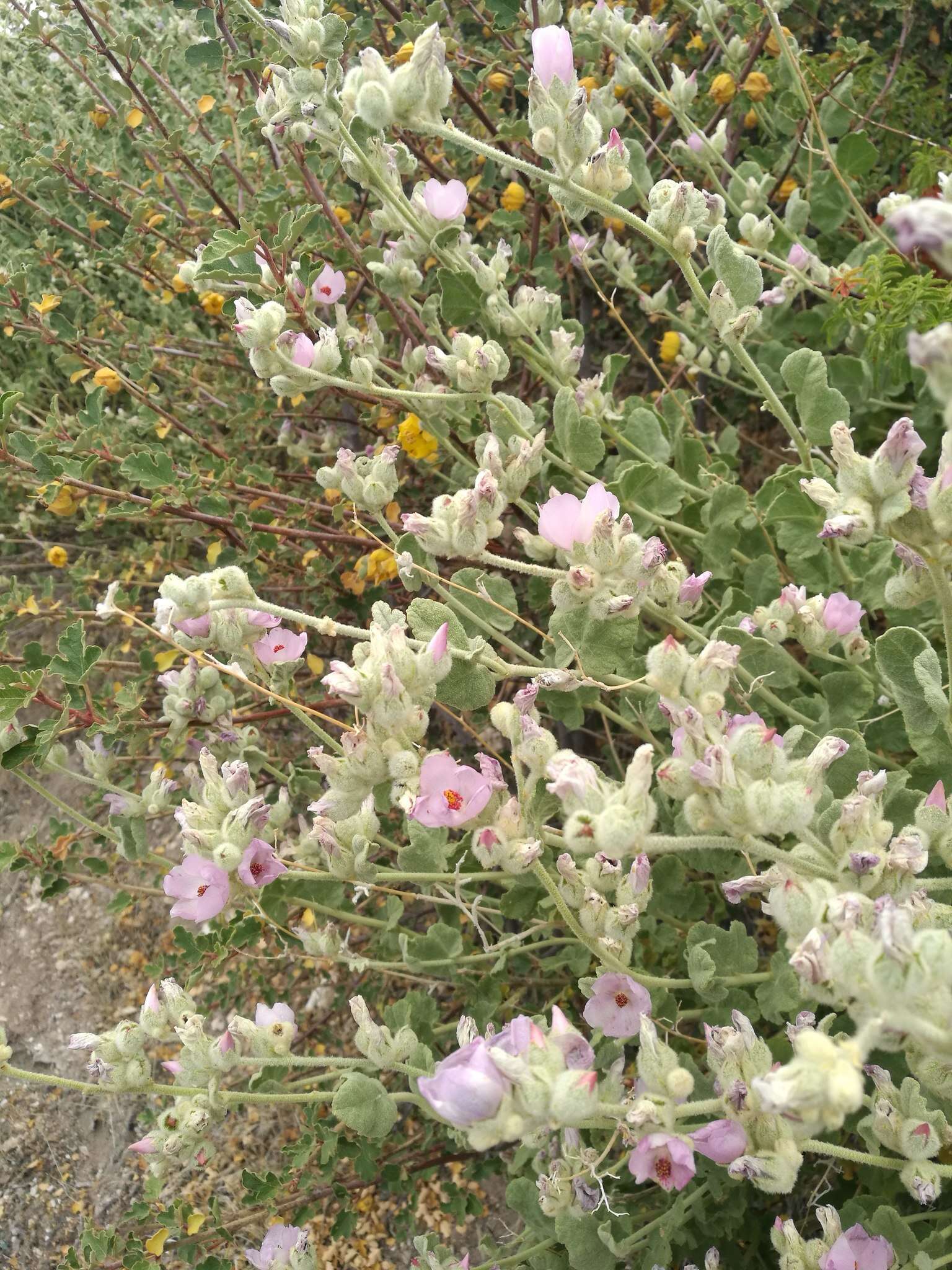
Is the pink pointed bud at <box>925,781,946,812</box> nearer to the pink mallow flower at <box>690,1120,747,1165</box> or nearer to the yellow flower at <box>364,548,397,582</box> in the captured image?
the pink mallow flower at <box>690,1120,747,1165</box>

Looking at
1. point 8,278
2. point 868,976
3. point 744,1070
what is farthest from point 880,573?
point 8,278

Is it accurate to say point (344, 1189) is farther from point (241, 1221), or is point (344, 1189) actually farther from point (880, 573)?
point (880, 573)

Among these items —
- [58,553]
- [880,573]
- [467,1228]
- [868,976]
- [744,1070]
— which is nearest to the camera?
[868,976]

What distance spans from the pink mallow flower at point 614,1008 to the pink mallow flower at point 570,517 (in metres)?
0.58

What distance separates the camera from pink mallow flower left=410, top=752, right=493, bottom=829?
3.50 ft

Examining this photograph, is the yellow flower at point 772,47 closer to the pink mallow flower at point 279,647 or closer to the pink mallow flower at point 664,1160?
the pink mallow flower at point 279,647

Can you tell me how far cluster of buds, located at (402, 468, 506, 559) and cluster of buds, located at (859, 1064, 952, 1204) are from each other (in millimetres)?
743

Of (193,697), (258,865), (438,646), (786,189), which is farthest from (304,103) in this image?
(786,189)

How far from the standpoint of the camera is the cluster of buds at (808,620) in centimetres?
135

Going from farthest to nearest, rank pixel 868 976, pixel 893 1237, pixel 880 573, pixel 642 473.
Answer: pixel 880 573 < pixel 642 473 < pixel 893 1237 < pixel 868 976

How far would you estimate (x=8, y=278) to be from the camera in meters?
2.19

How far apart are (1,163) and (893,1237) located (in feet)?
10.5

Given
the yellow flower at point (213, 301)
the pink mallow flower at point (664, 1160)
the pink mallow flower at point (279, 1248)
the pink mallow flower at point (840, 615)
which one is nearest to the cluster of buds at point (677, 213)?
the pink mallow flower at point (840, 615)

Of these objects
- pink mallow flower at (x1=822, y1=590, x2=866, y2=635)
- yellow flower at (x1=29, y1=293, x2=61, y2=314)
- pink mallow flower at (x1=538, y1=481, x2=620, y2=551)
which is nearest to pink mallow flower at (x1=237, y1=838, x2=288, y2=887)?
pink mallow flower at (x1=538, y1=481, x2=620, y2=551)
